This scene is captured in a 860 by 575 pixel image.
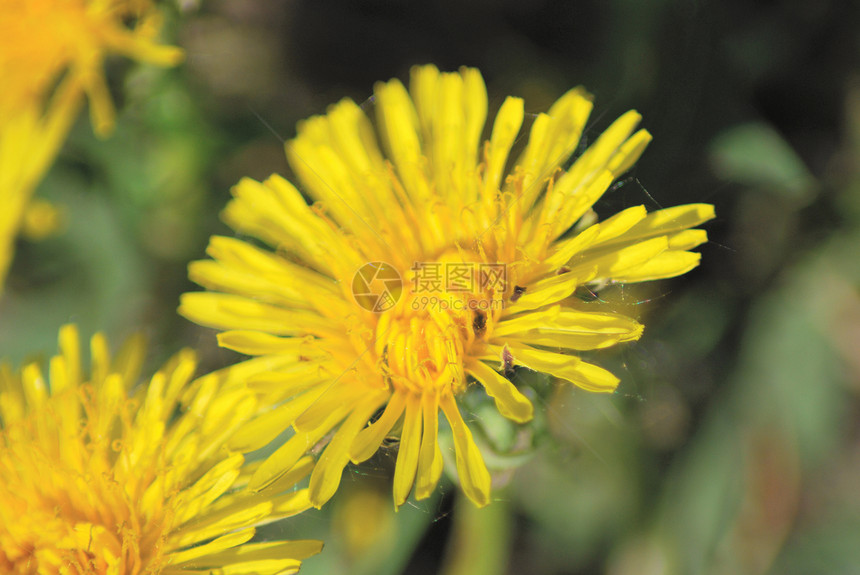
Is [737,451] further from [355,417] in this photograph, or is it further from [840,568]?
[355,417]

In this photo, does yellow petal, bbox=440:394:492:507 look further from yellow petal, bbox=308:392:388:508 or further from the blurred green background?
the blurred green background

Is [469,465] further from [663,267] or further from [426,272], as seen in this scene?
[663,267]

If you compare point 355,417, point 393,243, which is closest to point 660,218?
point 393,243

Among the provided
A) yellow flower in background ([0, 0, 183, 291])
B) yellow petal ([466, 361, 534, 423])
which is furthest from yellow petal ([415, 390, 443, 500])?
yellow flower in background ([0, 0, 183, 291])

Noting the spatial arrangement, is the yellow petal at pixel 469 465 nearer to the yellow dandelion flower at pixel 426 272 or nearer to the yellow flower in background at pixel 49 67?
the yellow dandelion flower at pixel 426 272

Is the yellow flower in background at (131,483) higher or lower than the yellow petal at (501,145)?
lower

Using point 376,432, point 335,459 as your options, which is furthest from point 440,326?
point 335,459

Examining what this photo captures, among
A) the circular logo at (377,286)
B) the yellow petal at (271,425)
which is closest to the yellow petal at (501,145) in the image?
the circular logo at (377,286)
